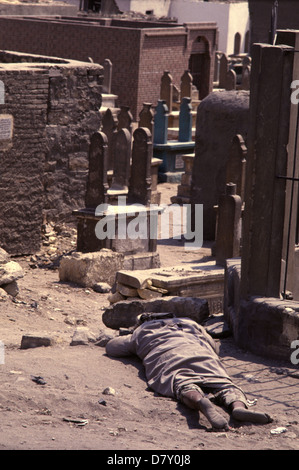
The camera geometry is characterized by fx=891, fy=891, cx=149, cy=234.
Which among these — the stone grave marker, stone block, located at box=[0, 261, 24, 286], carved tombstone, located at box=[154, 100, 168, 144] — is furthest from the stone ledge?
carved tombstone, located at box=[154, 100, 168, 144]

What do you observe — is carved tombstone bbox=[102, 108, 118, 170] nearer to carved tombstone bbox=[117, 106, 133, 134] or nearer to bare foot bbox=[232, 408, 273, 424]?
carved tombstone bbox=[117, 106, 133, 134]

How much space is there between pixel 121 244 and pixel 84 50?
1370cm

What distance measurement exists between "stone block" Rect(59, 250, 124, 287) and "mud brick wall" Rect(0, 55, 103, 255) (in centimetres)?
110

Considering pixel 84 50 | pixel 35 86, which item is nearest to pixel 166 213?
pixel 35 86

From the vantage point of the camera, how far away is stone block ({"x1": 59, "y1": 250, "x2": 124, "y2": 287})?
1077 centimetres

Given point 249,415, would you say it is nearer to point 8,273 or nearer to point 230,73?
point 8,273

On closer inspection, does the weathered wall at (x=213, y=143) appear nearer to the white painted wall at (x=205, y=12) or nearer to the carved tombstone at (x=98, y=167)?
the carved tombstone at (x=98, y=167)

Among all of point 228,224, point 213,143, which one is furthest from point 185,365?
point 213,143

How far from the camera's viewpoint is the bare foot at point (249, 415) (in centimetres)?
542

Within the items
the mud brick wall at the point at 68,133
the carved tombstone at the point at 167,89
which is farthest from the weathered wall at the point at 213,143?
the carved tombstone at the point at 167,89

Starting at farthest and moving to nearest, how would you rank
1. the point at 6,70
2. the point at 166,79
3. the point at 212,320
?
the point at 166,79 → the point at 6,70 → the point at 212,320

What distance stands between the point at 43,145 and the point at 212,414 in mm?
7128

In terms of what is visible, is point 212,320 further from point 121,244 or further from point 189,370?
point 121,244

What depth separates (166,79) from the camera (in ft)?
72.1
